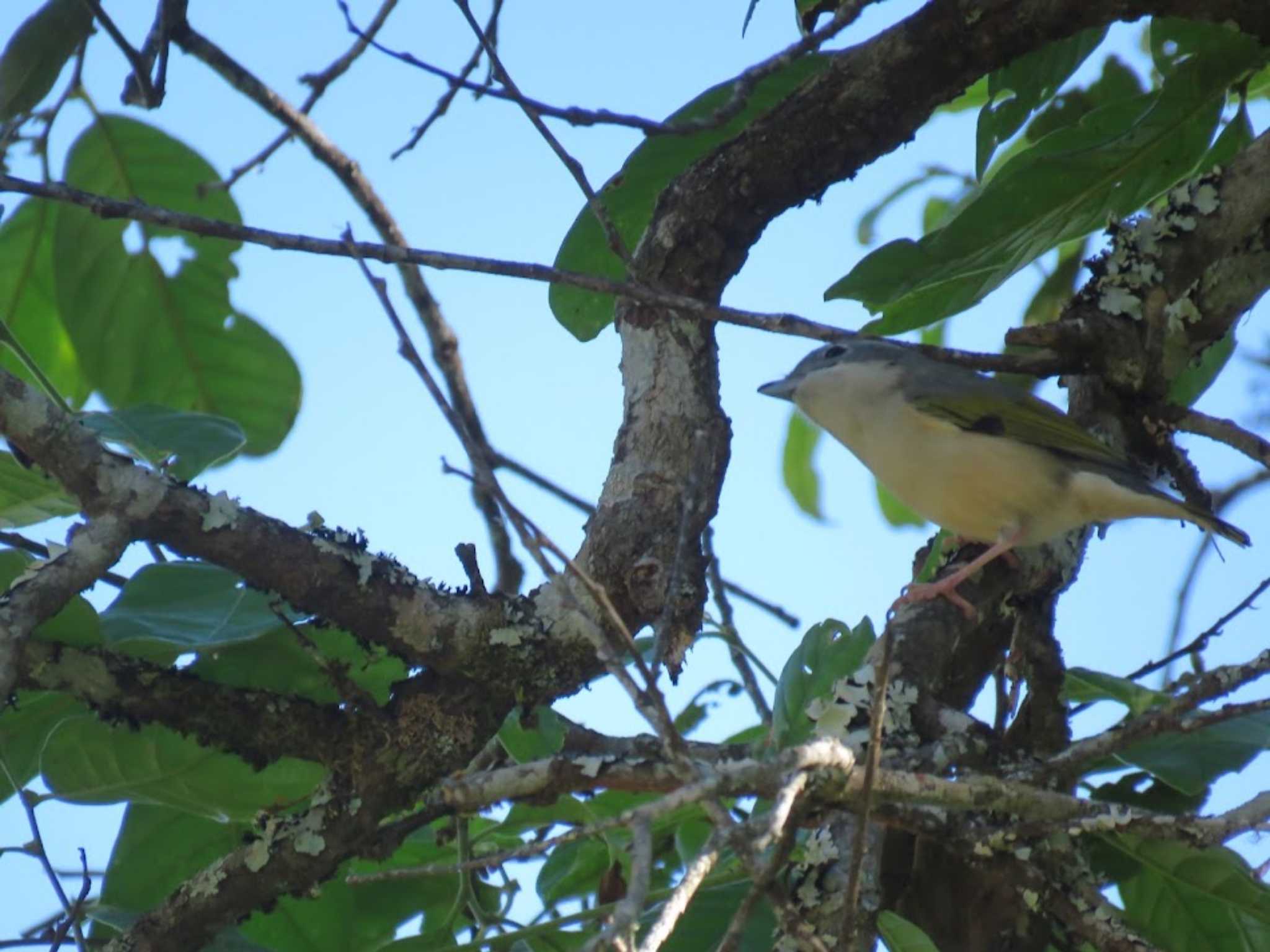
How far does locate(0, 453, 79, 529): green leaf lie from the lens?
2.79 m

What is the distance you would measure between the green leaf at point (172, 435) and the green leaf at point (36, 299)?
148cm

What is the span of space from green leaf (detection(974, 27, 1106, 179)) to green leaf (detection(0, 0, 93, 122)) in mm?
2130

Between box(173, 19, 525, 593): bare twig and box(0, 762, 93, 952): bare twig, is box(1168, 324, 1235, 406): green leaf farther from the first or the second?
box(0, 762, 93, 952): bare twig

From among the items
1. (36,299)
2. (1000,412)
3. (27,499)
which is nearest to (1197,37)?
(1000,412)

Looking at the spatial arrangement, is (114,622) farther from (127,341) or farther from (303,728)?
(127,341)

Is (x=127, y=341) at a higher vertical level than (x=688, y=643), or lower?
higher

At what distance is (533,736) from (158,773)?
26.9 inches

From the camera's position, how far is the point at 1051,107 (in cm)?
443

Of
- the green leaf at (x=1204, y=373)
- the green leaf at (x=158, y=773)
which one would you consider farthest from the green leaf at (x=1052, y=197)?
the green leaf at (x=158, y=773)

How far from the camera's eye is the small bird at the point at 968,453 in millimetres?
3814

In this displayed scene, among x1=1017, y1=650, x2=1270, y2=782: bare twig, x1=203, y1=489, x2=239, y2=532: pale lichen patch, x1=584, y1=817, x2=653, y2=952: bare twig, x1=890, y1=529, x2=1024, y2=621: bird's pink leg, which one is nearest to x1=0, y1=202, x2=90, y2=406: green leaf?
x1=203, y1=489, x2=239, y2=532: pale lichen patch

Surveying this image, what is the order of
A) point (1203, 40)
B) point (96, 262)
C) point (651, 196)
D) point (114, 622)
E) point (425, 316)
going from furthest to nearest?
point (425, 316), point (96, 262), point (651, 196), point (1203, 40), point (114, 622)

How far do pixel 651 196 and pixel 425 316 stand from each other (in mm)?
1927

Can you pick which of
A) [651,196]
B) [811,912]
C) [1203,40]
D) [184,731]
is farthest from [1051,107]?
[184,731]
